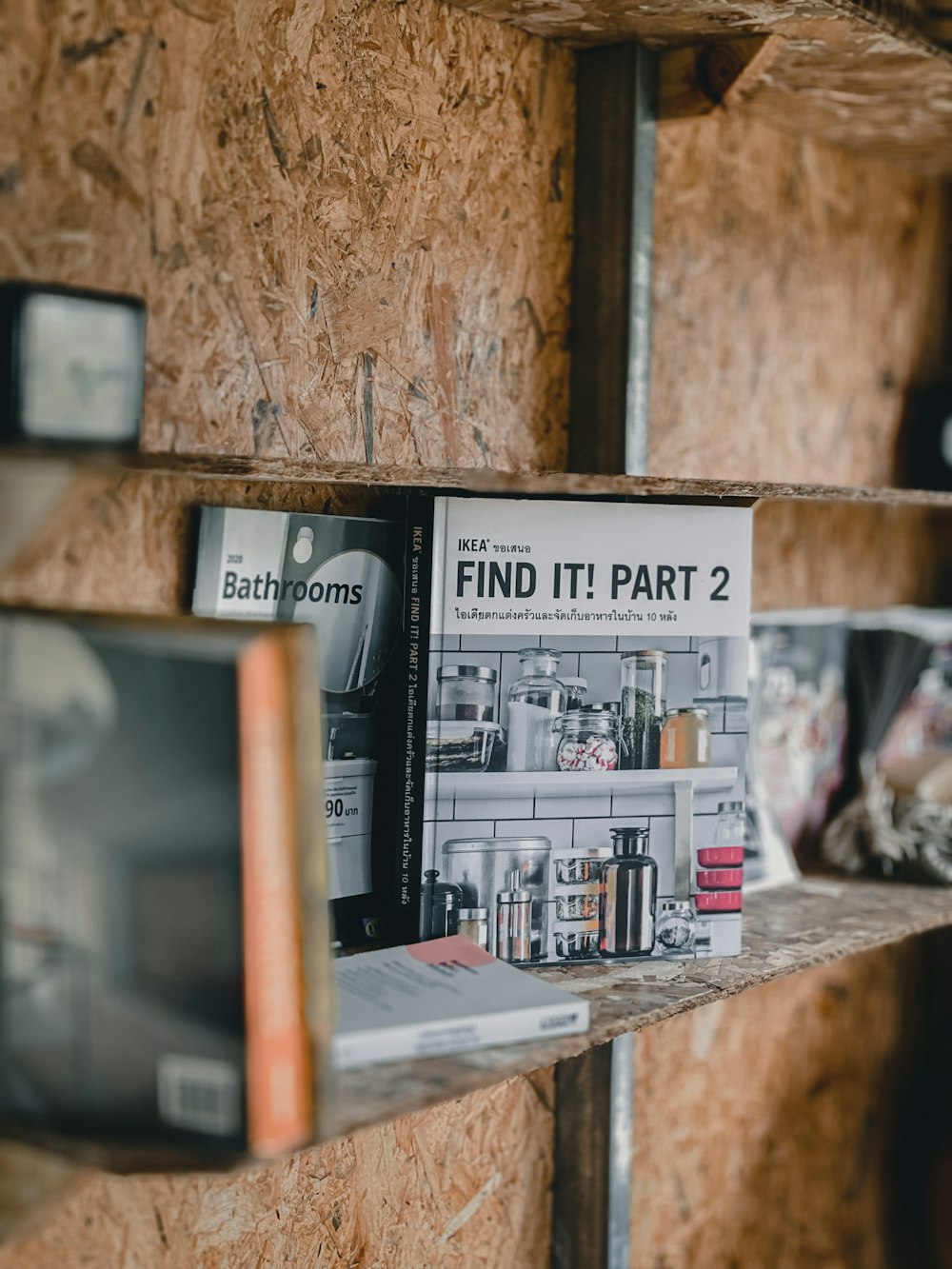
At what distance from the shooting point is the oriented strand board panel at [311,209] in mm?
1014

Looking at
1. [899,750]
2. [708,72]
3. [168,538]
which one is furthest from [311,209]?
[899,750]

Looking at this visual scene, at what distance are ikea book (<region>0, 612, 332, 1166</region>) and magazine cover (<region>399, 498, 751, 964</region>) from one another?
0.35 meters

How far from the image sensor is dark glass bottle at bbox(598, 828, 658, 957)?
1.18 meters

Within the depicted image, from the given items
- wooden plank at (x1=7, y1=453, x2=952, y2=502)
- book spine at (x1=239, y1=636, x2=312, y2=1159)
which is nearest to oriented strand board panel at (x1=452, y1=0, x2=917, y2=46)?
wooden plank at (x1=7, y1=453, x2=952, y2=502)

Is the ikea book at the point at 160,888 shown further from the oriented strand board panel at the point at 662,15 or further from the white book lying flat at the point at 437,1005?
the oriented strand board panel at the point at 662,15

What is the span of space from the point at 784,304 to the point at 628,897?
0.90 m

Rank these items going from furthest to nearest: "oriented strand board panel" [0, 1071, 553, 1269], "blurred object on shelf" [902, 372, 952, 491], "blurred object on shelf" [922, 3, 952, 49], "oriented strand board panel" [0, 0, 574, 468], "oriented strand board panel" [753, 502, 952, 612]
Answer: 1. "blurred object on shelf" [902, 372, 952, 491]
2. "oriented strand board panel" [753, 502, 952, 612]
3. "blurred object on shelf" [922, 3, 952, 49]
4. "oriented strand board panel" [0, 1071, 553, 1269]
5. "oriented strand board panel" [0, 0, 574, 468]

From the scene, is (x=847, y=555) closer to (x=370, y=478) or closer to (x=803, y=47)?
(x=803, y=47)

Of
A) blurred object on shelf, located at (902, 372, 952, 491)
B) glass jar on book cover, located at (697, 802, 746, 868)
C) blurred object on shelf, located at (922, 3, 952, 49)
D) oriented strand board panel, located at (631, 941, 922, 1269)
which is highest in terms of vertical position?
blurred object on shelf, located at (922, 3, 952, 49)

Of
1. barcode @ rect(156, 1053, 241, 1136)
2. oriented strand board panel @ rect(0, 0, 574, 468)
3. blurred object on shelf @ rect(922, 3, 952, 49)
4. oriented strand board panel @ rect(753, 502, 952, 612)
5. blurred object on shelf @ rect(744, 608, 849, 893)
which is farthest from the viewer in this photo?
oriented strand board panel @ rect(753, 502, 952, 612)

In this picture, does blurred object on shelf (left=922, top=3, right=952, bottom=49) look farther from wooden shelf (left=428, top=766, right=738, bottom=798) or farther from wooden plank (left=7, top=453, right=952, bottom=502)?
wooden shelf (left=428, top=766, right=738, bottom=798)

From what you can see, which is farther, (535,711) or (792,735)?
(792,735)

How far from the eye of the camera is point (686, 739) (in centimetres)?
119

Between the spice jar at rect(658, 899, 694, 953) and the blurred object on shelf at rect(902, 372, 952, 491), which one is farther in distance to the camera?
the blurred object on shelf at rect(902, 372, 952, 491)
